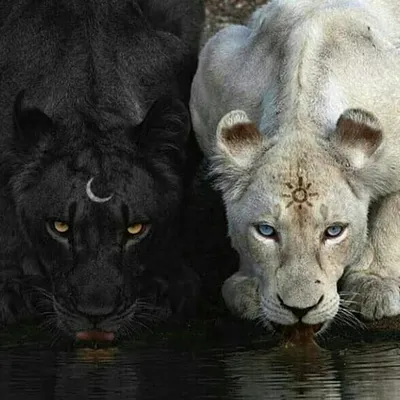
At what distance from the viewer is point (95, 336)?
911cm

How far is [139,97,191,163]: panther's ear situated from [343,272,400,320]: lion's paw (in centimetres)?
115

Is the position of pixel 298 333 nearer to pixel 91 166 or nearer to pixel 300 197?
pixel 300 197

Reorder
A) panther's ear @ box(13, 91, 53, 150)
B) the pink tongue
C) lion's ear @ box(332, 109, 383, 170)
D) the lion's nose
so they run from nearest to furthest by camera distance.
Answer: the lion's nose → lion's ear @ box(332, 109, 383, 170) → the pink tongue → panther's ear @ box(13, 91, 53, 150)

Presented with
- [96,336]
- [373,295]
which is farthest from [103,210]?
[373,295]

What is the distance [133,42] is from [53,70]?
0.55 m

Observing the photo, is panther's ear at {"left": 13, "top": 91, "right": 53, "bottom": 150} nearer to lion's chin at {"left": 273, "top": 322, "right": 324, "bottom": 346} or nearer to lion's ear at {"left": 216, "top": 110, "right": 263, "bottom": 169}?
lion's ear at {"left": 216, "top": 110, "right": 263, "bottom": 169}

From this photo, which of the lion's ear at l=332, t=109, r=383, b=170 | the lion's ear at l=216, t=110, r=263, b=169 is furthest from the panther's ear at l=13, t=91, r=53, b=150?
the lion's ear at l=332, t=109, r=383, b=170

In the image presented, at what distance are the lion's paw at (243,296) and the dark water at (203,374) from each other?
0.57 metres

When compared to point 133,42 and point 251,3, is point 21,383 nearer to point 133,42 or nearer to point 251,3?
point 133,42

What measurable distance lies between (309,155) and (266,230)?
0.42 m

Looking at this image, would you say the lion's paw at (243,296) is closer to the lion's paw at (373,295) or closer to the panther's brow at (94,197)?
the lion's paw at (373,295)

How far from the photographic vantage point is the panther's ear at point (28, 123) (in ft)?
30.9

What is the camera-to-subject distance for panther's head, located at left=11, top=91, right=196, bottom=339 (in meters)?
9.11

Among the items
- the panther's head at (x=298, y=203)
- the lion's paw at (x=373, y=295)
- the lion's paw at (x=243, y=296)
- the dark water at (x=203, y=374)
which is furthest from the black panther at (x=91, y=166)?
the lion's paw at (x=373, y=295)
